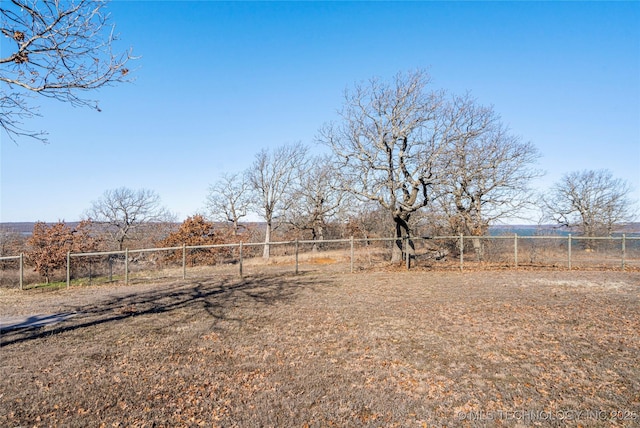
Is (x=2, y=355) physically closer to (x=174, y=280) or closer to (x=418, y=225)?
(x=174, y=280)

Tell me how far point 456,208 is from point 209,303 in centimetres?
1595

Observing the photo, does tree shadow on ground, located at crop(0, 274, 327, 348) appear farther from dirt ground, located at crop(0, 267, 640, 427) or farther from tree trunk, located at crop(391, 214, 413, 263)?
tree trunk, located at crop(391, 214, 413, 263)

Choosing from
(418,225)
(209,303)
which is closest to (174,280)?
(209,303)

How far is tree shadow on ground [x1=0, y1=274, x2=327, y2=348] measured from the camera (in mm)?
6852

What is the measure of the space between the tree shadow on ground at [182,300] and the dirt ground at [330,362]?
9cm

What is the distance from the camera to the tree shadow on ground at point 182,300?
6.85 m

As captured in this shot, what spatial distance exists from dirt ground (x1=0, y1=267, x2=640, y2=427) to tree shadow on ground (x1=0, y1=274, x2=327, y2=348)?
9 cm

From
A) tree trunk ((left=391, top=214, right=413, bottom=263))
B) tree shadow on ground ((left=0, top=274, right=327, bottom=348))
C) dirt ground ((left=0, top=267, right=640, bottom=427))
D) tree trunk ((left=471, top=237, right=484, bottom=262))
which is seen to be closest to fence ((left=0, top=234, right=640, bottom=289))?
tree trunk ((left=471, top=237, right=484, bottom=262))

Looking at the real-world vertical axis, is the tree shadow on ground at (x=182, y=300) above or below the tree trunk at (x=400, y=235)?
below

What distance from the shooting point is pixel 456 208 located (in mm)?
20219

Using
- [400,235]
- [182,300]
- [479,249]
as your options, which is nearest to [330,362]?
[182,300]

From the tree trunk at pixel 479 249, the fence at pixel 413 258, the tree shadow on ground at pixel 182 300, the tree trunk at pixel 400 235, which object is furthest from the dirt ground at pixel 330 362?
the tree trunk at pixel 479 249

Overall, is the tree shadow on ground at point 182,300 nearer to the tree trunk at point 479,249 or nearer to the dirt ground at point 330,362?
the dirt ground at point 330,362

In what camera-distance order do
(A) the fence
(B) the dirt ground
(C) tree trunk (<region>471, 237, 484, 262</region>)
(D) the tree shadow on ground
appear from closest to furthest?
(B) the dirt ground < (D) the tree shadow on ground < (A) the fence < (C) tree trunk (<region>471, 237, 484, 262</region>)
